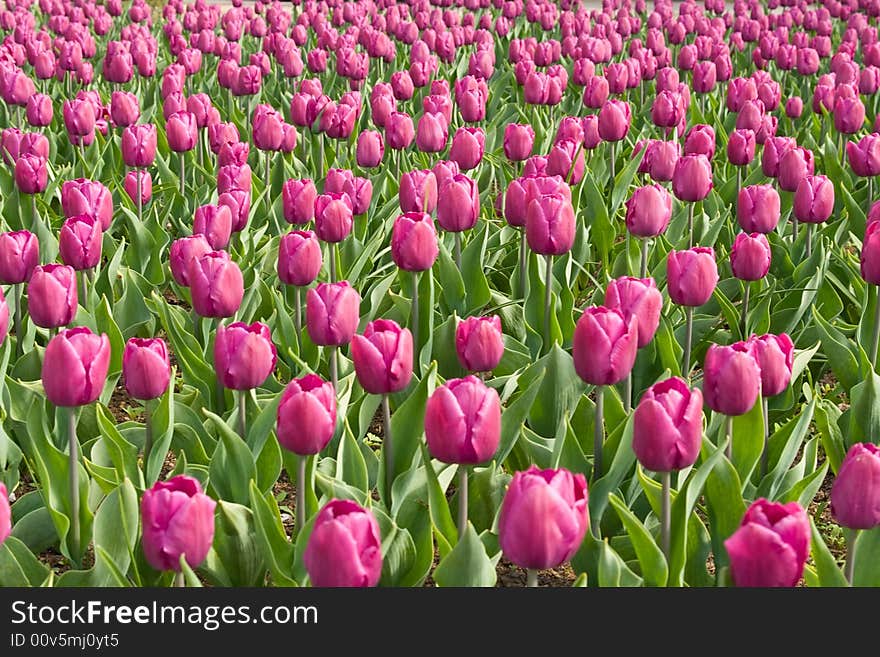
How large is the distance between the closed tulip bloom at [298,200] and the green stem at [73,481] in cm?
126

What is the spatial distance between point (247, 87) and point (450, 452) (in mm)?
4031

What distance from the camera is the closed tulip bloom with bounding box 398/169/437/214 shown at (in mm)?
3648

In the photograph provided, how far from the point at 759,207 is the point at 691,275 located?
76 cm

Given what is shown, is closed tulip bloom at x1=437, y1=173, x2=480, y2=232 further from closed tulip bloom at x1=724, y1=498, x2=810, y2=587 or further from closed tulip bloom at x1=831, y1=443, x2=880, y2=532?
closed tulip bloom at x1=724, y1=498, x2=810, y2=587

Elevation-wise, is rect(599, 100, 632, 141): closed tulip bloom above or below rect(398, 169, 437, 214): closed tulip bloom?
above

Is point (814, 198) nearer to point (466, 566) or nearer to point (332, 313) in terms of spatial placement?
point (332, 313)

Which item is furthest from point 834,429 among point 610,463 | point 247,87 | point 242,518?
point 247,87

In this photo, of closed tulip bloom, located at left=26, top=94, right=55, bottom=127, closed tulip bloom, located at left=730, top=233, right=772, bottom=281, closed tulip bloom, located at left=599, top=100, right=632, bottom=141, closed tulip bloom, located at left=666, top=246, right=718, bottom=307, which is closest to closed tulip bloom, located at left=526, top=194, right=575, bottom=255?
closed tulip bloom, located at left=666, top=246, right=718, bottom=307

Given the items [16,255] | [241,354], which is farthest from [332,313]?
[16,255]

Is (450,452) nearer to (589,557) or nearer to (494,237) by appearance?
(589,557)

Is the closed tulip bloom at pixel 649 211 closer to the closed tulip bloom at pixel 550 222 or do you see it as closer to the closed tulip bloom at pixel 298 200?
the closed tulip bloom at pixel 550 222

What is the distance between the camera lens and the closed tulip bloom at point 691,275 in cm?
290

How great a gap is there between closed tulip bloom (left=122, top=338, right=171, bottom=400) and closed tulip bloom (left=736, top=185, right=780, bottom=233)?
1861 millimetres

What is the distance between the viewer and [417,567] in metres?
2.30
